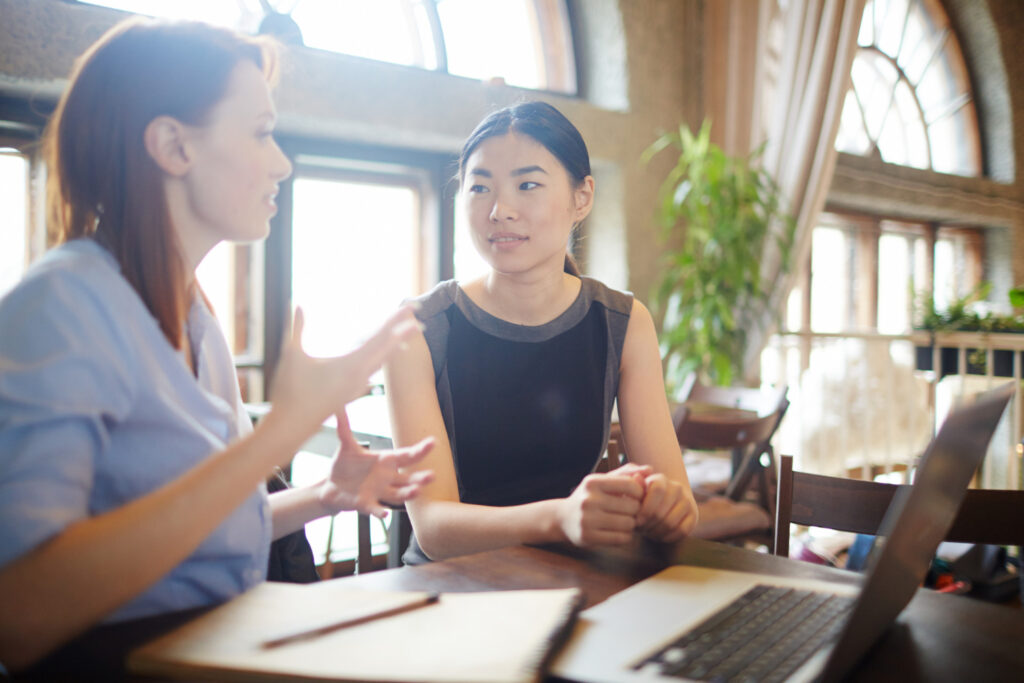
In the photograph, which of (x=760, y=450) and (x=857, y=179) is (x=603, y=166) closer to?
(x=760, y=450)

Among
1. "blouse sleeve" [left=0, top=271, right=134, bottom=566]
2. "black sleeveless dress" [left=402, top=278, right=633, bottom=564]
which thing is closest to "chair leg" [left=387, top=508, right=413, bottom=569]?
"black sleeveless dress" [left=402, top=278, right=633, bottom=564]

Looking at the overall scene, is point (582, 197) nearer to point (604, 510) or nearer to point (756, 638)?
point (604, 510)

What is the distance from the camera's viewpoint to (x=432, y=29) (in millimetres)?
3570

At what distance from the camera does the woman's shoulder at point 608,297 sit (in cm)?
143

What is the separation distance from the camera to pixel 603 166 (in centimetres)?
398

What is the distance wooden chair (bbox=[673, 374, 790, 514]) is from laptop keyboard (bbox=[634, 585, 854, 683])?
149 centimetres

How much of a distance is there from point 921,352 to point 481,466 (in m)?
3.46

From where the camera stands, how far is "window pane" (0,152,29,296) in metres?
2.61

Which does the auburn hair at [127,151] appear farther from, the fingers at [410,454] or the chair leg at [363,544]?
the chair leg at [363,544]

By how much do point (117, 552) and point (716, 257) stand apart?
346 cm

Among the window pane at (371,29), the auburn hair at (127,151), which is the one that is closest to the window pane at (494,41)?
the window pane at (371,29)

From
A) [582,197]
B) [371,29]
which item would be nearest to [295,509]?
[582,197]

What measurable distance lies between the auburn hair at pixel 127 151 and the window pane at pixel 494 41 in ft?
9.75

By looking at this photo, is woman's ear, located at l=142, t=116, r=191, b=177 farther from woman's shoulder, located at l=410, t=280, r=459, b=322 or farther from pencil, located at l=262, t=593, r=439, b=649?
woman's shoulder, located at l=410, t=280, r=459, b=322
